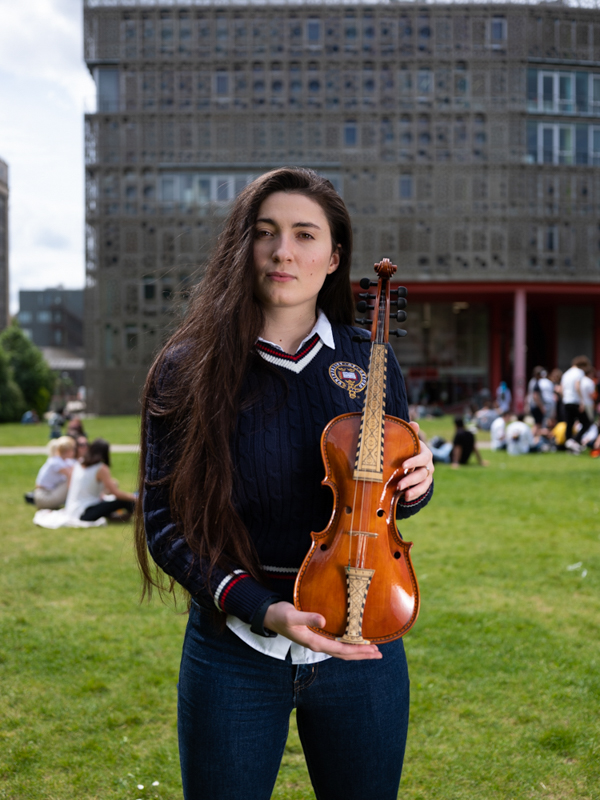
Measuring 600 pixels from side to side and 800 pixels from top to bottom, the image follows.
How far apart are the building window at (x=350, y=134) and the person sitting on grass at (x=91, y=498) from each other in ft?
107

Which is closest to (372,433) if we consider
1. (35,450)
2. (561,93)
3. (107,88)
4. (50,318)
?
(35,450)

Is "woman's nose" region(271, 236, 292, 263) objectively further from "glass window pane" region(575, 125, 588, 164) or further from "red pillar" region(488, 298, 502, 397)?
"glass window pane" region(575, 125, 588, 164)

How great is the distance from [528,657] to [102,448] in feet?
19.9

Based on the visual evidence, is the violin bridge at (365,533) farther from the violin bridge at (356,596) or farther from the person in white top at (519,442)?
the person in white top at (519,442)

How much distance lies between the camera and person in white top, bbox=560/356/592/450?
1495 cm

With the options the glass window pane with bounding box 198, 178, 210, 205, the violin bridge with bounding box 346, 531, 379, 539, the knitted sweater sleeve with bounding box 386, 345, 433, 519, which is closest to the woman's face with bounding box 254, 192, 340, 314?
the knitted sweater sleeve with bounding box 386, 345, 433, 519

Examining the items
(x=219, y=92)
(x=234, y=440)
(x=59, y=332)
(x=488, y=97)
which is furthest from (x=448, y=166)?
(x=59, y=332)

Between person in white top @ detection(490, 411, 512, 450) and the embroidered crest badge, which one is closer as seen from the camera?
the embroidered crest badge

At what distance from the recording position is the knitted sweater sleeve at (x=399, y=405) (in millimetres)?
1745

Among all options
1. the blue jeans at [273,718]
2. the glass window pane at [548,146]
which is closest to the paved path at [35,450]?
the blue jeans at [273,718]

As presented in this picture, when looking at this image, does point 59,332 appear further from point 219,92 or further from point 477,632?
point 477,632

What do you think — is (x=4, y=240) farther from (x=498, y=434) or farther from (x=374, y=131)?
(x=498, y=434)

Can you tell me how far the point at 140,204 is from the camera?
38.4 meters

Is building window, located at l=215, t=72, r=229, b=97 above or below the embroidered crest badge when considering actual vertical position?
above
